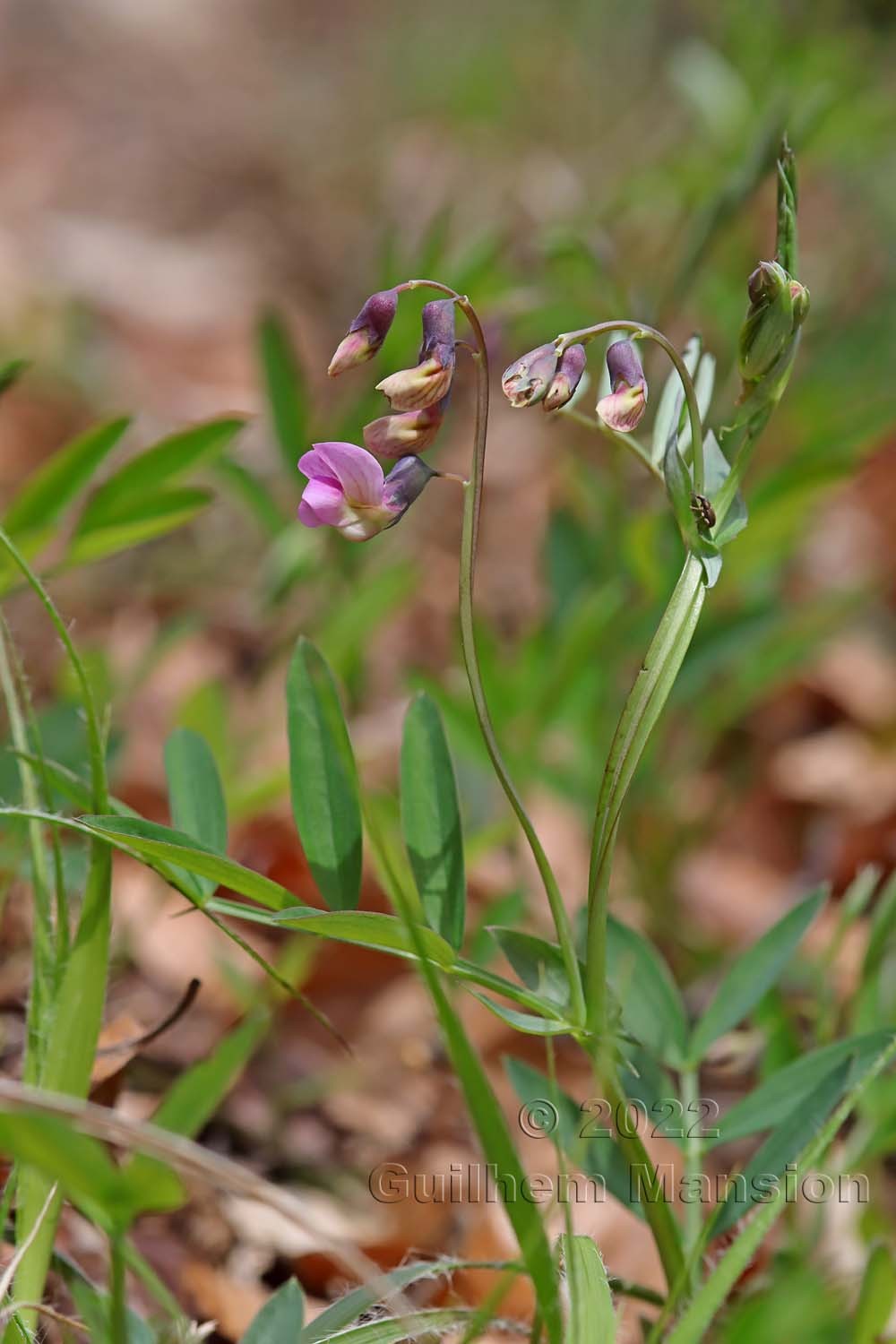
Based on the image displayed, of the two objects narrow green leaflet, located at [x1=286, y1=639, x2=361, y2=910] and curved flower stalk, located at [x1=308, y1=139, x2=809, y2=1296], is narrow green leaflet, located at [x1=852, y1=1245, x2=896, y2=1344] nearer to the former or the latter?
curved flower stalk, located at [x1=308, y1=139, x2=809, y2=1296]

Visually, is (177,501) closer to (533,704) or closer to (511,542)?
(533,704)

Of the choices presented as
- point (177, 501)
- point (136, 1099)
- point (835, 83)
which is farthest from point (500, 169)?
point (136, 1099)

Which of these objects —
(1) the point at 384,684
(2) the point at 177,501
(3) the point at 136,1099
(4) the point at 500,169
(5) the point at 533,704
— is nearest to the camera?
(2) the point at 177,501

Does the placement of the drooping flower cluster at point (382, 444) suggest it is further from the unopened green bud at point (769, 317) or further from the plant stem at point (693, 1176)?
the plant stem at point (693, 1176)

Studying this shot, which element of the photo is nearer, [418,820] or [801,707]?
[418,820]

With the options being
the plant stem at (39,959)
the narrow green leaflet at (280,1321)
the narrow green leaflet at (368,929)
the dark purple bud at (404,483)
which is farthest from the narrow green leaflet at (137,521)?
the narrow green leaflet at (280,1321)

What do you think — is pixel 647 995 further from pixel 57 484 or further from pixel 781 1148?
pixel 57 484
